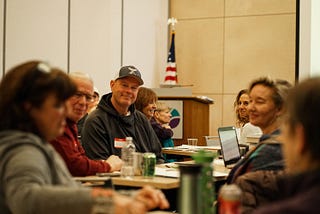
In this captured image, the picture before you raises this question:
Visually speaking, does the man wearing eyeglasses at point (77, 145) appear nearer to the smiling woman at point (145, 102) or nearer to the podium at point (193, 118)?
the smiling woman at point (145, 102)

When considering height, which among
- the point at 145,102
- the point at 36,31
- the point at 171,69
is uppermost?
the point at 36,31

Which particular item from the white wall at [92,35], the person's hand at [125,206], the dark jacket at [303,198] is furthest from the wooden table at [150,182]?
the white wall at [92,35]

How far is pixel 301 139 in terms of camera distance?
154 cm

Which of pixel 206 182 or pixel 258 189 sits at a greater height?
pixel 206 182

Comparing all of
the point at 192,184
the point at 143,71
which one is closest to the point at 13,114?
the point at 192,184

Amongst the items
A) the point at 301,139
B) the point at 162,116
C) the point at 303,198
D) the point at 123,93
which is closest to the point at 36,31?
the point at 162,116

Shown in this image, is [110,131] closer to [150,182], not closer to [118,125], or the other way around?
[118,125]

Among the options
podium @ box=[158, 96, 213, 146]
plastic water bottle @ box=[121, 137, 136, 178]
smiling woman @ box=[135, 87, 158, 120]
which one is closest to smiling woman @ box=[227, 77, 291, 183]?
plastic water bottle @ box=[121, 137, 136, 178]

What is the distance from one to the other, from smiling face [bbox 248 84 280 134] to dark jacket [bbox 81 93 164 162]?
1.34 m

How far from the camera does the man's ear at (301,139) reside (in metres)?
1.53

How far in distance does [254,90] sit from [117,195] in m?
1.55

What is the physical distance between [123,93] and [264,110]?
4.82 ft

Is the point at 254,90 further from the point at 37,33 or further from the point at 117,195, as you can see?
the point at 37,33

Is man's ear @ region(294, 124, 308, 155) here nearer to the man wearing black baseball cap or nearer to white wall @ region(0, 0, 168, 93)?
the man wearing black baseball cap
